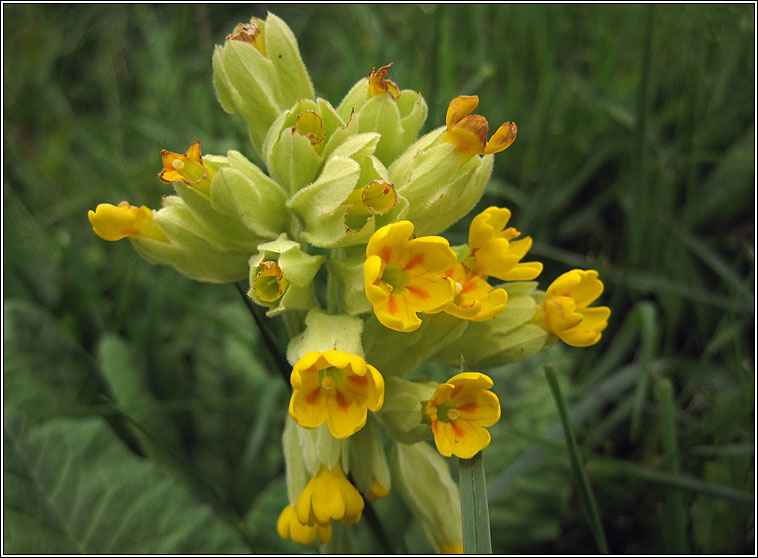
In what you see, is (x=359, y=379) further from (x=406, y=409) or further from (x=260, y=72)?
(x=260, y=72)

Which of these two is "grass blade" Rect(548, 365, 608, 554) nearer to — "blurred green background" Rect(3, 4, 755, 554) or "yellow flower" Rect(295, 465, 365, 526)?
"blurred green background" Rect(3, 4, 755, 554)

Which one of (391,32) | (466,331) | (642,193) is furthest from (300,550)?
(391,32)

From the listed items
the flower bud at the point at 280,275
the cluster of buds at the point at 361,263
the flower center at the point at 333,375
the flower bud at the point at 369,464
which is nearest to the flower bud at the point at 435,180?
the cluster of buds at the point at 361,263

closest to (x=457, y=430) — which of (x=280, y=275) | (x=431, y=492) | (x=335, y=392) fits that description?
(x=335, y=392)

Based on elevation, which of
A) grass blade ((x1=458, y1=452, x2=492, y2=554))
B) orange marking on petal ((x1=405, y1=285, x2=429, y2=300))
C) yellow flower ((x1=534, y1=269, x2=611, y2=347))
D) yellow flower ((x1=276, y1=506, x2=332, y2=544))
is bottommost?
yellow flower ((x1=276, y1=506, x2=332, y2=544))

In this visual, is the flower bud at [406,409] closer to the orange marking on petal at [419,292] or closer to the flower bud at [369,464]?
the flower bud at [369,464]

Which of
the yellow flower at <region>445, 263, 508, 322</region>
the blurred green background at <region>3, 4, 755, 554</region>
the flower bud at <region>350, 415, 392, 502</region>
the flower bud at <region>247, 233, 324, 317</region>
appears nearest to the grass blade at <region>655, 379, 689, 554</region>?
the blurred green background at <region>3, 4, 755, 554</region>

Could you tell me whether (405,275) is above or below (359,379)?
above
